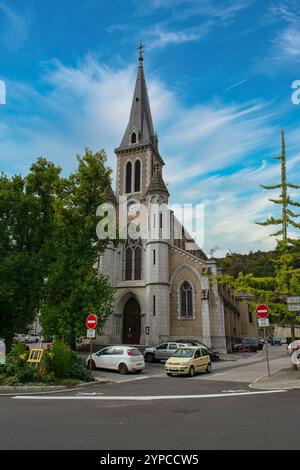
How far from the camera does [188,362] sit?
1673 cm

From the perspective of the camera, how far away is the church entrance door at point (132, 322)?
33.9 meters

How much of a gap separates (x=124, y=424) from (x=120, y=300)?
28.3 metres

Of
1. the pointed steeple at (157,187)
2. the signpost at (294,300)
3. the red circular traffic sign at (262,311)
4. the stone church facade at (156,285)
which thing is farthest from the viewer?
the pointed steeple at (157,187)

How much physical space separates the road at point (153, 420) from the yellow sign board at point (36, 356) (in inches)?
110

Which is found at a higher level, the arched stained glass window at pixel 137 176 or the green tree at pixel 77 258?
the arched stained glass window at pixel 137 176

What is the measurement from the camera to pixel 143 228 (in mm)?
36469

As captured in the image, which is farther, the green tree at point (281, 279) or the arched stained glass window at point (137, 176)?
the arched stained glass window at point (137, 176)

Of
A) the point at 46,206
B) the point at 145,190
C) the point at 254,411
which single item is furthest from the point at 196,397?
the point at 145,190

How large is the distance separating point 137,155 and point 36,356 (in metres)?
31.1

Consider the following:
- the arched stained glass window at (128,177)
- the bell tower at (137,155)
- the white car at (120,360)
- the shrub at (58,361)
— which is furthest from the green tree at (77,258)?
the arched stained glass window at (128,177)

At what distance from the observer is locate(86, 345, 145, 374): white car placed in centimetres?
1805

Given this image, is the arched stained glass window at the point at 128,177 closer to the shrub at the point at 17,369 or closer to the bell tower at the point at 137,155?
the bell tower at the point at 137,155

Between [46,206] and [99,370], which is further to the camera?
[46,206]
